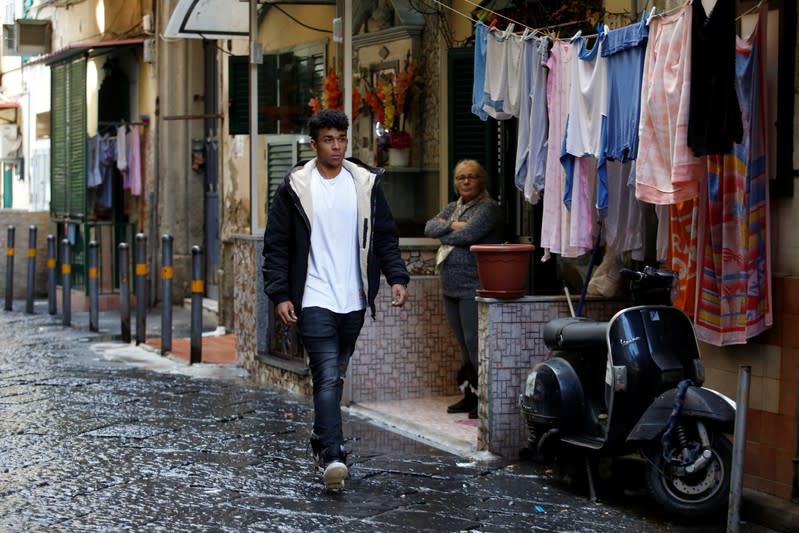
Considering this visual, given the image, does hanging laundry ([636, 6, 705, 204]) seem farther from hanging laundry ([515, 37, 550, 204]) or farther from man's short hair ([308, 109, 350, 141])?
man's short hair ([308, 109, 350, 141])

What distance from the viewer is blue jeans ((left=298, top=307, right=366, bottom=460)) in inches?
276

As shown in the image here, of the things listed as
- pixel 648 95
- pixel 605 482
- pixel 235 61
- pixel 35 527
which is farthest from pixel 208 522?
pixel 235 61

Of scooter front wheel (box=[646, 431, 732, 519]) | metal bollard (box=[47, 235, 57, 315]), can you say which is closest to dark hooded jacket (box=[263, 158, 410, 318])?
scooter front wheel (box=[646, 431, 732, 519])

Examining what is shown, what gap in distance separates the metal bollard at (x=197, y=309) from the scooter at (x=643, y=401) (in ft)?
18.0

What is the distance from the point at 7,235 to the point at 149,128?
2905 mm

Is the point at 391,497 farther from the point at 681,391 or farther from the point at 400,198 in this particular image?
the point at 400,198

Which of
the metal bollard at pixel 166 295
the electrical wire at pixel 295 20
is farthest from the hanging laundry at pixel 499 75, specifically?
the metal bollard at pixel 166 295

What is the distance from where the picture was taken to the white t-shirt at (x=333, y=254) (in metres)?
7.12

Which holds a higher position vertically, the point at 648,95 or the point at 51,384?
the point at 648,95

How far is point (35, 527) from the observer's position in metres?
6.23

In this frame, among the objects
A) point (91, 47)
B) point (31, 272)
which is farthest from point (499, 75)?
point (91, 47)

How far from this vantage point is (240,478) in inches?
289

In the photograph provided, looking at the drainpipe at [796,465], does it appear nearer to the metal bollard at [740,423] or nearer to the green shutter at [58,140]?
the metal bollard at [740,423]

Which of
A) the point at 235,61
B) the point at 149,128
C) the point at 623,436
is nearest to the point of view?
the point at 623,436
